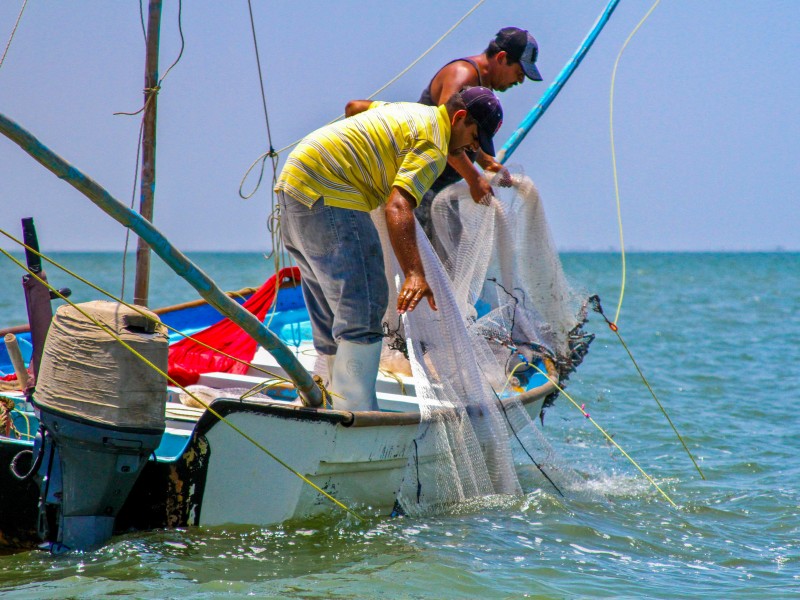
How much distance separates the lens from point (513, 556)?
397cm

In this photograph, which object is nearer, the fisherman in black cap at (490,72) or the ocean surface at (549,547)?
the ocean surface at (549,547)

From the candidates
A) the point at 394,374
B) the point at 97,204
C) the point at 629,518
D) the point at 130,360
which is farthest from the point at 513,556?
the point at 97,204

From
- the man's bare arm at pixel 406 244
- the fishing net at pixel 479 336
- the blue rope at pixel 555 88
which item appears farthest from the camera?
the blue rope at pixel 555 88

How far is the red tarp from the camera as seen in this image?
522cm

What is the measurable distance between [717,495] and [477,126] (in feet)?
9.31

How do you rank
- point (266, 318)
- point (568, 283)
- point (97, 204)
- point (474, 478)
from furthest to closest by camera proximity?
1. point (266, 318)
2. point (568, 283)
3. point (474, 478)
4. point (97, 204)

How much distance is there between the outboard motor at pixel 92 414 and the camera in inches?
128

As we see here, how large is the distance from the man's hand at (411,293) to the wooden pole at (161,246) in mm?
482

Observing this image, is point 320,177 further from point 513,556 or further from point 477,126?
point 513,556

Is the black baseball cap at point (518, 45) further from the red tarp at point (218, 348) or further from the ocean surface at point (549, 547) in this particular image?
the red tarp at point (218, 348)

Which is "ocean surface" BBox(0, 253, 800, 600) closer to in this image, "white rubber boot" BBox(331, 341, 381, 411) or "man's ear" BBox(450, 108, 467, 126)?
"white rubber boot" BBox(331, 341, 381, 411)

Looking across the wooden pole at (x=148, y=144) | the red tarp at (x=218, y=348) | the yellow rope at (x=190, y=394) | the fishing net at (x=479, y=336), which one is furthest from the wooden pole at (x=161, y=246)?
the red tarp at (x=218, y=348)

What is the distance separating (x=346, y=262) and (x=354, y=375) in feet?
1.55

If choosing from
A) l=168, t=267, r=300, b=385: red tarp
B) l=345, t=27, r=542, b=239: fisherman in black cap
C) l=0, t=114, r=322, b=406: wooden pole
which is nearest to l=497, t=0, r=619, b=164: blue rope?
l=345, t=27, r=542, b=239: fisherman in black cap
